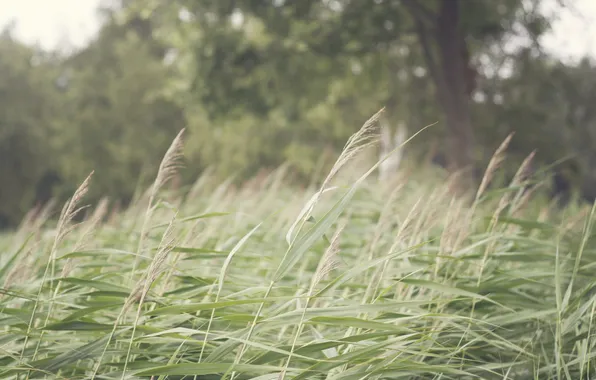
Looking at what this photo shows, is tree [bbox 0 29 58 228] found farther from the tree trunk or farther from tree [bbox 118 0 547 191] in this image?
the tree trunk

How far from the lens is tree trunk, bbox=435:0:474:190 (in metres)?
9.72

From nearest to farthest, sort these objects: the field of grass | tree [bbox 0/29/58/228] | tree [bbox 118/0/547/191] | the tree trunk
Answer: the field of grass < tree [bbox 118/0/547/191] < the tree trunk < tree [bbox 0/29/58/228]

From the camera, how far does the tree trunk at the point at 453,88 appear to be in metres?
9.72

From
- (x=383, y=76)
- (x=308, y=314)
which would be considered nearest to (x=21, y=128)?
(x=383, y=76)

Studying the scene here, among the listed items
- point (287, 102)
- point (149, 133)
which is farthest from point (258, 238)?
point (149, 133)

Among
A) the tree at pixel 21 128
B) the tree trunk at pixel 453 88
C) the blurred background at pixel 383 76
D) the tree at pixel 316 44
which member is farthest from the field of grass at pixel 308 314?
the tree at pixel 21 128

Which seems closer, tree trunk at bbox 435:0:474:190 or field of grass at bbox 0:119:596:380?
field of grass at bbox 0:119:596:380

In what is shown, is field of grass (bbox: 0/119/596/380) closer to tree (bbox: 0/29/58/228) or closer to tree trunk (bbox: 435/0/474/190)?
tree trunk (bbox: 435/0/474/190)

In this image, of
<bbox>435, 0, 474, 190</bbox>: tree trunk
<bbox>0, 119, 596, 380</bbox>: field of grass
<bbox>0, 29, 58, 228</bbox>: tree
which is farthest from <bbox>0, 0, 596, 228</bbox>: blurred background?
<bbox>0, 29, 58, 228</bbox>: tree

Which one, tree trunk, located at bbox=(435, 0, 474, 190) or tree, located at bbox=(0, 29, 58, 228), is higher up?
tree trunk, located at bbox=(435, 0, 474, 190)

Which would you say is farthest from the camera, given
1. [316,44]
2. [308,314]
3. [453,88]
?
[453,88]

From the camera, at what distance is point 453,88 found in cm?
996

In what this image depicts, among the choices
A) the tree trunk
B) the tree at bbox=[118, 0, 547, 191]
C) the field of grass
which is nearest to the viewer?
the field of grass

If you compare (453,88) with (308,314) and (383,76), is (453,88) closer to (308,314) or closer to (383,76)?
(383,76)
